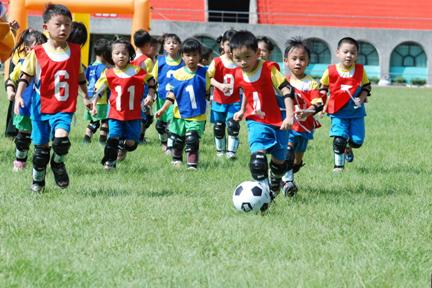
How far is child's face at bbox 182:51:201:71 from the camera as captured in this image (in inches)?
418

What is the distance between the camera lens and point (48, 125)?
785 cm

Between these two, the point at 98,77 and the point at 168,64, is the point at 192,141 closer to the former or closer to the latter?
the point at 168,64

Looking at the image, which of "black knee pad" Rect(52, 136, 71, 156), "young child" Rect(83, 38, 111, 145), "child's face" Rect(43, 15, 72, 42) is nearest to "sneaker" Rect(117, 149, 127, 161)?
"young child" Rect(83, 38, 111, 145)

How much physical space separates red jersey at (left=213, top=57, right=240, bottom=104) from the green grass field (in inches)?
63.1

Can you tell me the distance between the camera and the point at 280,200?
25.5 ft

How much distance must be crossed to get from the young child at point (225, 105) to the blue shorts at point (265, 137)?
3.81m

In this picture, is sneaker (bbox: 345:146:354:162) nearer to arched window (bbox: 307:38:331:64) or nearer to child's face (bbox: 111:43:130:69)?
child's face (bbox: 111:43:130:69)

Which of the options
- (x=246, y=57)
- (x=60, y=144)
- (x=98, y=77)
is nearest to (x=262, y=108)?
(x=246, y=57)

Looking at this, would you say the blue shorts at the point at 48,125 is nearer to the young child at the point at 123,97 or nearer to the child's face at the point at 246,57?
the child's face at the point at 246,57

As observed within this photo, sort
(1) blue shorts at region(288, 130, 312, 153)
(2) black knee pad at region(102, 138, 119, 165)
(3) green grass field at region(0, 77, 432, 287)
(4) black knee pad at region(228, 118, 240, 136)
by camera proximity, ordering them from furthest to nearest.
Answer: (4) black knee pad at region(228, 118, 240, 136) → (2) black knee pad at region(102, 138, 119, 165) → (1) blue shorts at region(288, 130, 312, 153) → (3) green grass field at region(0, 77, 432, 287)

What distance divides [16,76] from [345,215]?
463 centimetres

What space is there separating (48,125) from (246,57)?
2011 mm

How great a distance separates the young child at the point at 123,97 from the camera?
10.0 m

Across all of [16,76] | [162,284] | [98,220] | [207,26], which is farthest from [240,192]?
[207,26]
